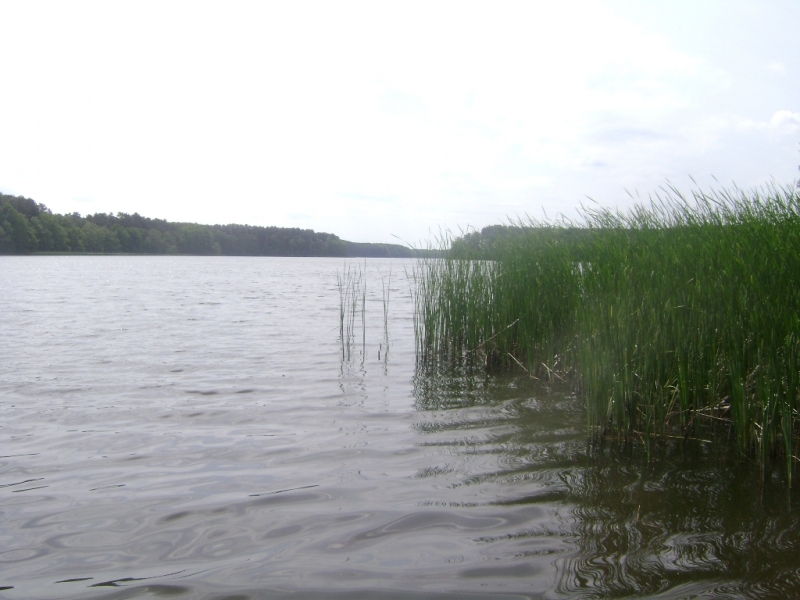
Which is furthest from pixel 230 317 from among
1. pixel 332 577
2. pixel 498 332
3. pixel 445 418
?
pixel 332 577

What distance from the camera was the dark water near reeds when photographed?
2.68m

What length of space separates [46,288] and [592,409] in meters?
21.4

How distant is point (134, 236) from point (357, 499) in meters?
76.4

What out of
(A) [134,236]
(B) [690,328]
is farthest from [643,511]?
(A) [134,236]

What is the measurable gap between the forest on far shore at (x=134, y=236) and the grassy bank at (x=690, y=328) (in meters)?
63.9

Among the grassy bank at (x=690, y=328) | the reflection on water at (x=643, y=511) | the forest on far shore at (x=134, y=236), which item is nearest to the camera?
the reflection on water at (x=643, y=511)

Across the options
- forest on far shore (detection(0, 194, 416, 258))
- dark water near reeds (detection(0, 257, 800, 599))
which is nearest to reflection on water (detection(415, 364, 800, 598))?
dark water near reeds (detection(0, 257, 800, 599))

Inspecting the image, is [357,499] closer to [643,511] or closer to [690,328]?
[643,511]

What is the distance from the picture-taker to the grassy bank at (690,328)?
12.1 ft

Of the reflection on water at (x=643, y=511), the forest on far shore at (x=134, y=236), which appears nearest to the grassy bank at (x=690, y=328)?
the reflection on water at (x=643, y=511)

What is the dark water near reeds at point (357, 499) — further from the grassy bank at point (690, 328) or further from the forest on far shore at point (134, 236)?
the forest on far shore at point (134, 236)

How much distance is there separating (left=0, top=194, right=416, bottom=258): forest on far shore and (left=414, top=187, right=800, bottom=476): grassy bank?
6392cm

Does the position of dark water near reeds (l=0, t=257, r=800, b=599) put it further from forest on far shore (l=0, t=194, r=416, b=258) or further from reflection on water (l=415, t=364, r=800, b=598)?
forest on far shore (l=0, t=194, r=416, b=258)

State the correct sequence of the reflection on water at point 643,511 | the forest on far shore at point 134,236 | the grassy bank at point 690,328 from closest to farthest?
the reflection on water at point 643,511, the grassy bank at point 690,328, the forest on far shore at point 134,236
